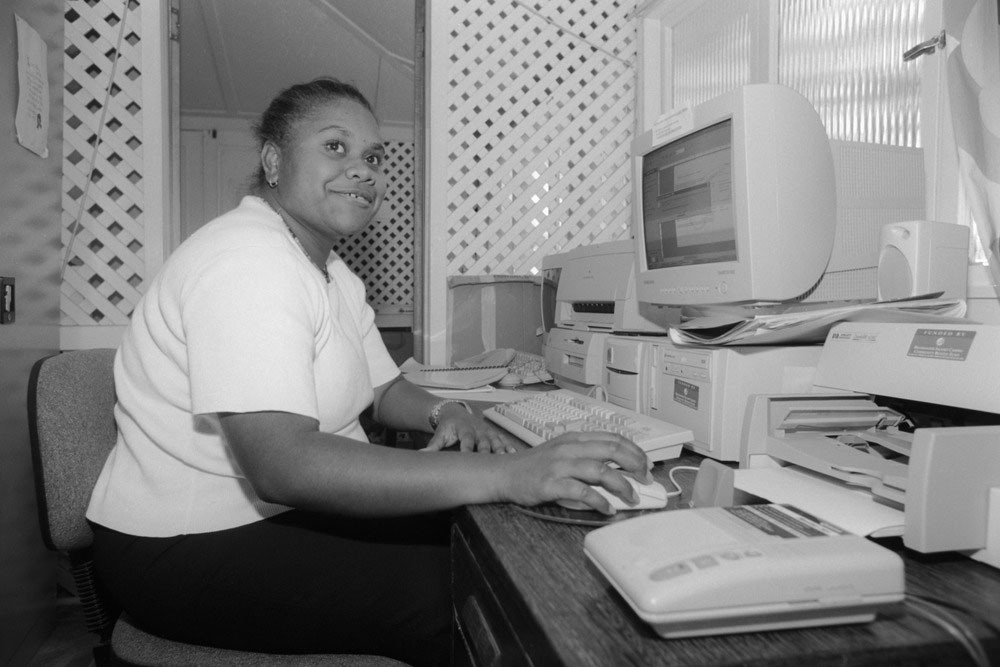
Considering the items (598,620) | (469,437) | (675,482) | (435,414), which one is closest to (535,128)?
(435,414)

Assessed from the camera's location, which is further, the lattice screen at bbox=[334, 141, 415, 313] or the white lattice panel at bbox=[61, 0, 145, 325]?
the lattice screen at bbox=[334, 141, 415, 313]

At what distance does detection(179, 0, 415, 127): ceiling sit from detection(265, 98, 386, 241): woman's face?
114 inches

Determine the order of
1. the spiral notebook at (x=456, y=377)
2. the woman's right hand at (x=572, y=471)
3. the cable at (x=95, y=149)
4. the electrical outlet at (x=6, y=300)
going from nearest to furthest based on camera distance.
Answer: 1. the woman's right hand at (x=572, y=471)
2. the electrical outlet at (x=6, y=300)
3. the spiral notebook at (x=456, y=377)
4. the cable at (x=95, y=149)

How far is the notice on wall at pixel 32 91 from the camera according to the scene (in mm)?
1654

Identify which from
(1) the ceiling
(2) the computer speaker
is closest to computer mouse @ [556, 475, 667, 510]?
(2) the computer speaker

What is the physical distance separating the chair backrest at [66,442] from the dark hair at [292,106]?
1.50ft

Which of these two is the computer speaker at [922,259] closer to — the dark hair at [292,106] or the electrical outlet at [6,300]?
the dark hair at [292,106]

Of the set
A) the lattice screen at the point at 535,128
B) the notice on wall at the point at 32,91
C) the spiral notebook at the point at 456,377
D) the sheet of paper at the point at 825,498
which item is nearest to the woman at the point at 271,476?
the sheet of paper at the point at 825,498

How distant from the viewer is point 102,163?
2.11 m

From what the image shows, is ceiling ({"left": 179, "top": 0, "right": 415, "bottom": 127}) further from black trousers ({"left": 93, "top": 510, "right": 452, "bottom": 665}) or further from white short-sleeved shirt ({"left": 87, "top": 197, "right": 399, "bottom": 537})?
black trousers ({"left": 93, "top": 510, "right": 452, "bottom": 665})

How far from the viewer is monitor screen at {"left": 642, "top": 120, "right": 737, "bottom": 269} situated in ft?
3.81

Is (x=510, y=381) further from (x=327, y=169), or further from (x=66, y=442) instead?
(x=66, y=442)

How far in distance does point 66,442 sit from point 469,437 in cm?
62

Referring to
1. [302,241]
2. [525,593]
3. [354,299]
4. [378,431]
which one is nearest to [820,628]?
[525,593]
